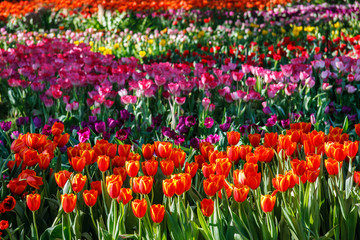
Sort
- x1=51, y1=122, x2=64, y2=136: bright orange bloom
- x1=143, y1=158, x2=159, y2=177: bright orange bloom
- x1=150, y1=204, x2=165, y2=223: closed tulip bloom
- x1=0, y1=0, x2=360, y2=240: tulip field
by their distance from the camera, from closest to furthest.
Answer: x1=150, y1=204, x2=165, y2=223: closed tulip bloom → x1=0, y1=0, x2=360, y2=240: tulip field → x1=143, y1=158, x2=159, y2=177: bright orange bloom → x1=51, y1=122, x2=64, y2=136: bright orange bloom

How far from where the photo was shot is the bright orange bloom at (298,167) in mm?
1653

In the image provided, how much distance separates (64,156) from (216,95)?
1692mm

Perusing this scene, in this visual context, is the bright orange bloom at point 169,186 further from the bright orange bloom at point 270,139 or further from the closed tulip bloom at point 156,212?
the bright orange bloom at point 270,139

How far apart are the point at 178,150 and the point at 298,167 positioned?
0.51 meters

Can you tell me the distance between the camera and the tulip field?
64.7 inches

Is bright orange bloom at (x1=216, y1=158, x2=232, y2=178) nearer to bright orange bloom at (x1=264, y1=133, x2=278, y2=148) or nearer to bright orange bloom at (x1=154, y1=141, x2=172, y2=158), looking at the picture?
bright orange bloom at (x1=154, y1=141, x2=172, y2=158)

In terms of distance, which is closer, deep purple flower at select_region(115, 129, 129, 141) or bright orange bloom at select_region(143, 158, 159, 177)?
bright orange bloom at select_region(143, 158, 159, 177)

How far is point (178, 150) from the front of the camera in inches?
75.0

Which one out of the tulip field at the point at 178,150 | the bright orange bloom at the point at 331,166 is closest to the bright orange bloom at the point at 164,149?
the tulip field at the point at 178,150

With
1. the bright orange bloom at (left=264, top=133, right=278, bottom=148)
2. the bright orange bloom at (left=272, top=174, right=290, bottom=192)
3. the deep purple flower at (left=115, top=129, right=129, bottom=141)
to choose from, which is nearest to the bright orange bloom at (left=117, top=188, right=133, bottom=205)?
the bright orange bloom at (left=272, top=174, right=290, bottom=192)

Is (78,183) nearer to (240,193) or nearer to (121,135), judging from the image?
(240,193)

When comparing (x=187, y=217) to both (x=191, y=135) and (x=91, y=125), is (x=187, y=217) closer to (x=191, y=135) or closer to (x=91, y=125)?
(x=91, y=125)

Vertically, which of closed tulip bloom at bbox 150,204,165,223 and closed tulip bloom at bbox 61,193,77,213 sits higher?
closed tulip bloom at bbox 61,193,77,213

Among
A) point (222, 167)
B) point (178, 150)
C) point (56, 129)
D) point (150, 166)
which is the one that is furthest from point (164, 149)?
point (56, 129)
